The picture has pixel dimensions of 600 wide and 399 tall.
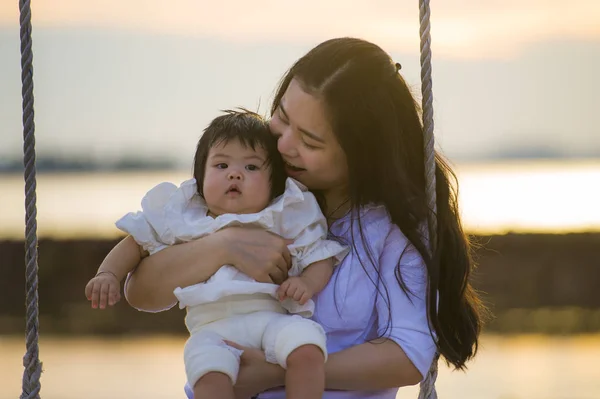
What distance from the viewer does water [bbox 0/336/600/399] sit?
269 inches

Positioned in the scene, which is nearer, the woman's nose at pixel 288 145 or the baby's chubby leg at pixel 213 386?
the baby's chubby leg at pixel 213 386

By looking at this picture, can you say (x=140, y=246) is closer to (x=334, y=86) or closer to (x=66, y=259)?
(x=334, y=86)

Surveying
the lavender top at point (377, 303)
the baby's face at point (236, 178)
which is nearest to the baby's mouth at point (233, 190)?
the baby's face at point (236, 178)

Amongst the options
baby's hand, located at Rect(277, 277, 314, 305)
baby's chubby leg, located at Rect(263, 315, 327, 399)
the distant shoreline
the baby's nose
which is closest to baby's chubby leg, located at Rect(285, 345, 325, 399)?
baby's chubby leg, located at Rect(263, 315, 327, 399)

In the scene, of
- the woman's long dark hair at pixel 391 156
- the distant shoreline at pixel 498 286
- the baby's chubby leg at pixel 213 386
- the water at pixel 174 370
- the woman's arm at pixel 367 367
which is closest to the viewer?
the baby's chubby leg at pixel 213 386

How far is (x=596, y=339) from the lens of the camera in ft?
29.1

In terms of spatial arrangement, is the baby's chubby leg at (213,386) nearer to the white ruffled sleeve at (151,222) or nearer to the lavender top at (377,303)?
the lavender top at (377,303)

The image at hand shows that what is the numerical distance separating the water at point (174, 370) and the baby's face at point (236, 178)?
4729 mm

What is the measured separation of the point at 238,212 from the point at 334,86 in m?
0.27

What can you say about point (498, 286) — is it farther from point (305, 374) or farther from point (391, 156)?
point (305, 374)

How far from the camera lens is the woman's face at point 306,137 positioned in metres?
1.94

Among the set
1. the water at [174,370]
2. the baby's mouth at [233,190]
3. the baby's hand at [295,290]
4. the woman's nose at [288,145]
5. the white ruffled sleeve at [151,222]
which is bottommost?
the water at [174,370]

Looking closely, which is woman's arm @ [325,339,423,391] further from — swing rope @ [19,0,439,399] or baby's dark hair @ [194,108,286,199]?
baby's dark hair @ [194,108,286,199]

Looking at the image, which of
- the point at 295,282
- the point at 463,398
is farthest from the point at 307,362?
the point at 463,398
